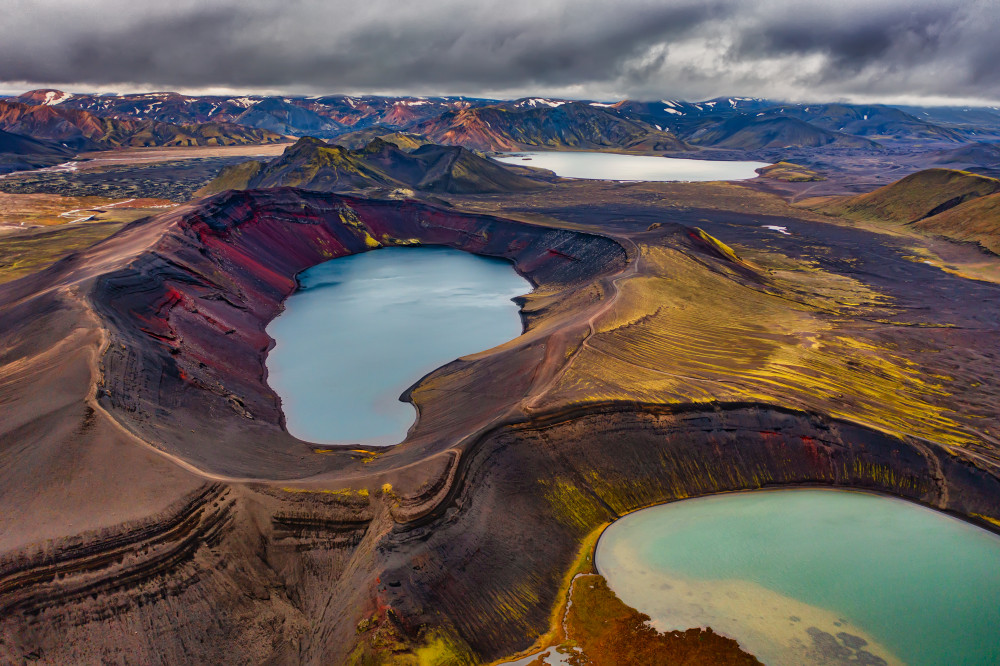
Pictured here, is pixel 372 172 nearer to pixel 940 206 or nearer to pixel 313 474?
pixel 313 474

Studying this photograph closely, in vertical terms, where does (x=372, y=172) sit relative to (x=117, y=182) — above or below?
above

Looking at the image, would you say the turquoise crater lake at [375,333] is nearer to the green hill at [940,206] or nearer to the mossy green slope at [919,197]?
A: the green hill at [940,206]

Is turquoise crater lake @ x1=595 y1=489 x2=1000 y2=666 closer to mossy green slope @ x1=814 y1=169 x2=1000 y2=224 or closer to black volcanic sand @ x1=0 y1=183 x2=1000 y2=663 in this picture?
black volcanic sand @ x1=0 y1=183 x2=1000 y2=663

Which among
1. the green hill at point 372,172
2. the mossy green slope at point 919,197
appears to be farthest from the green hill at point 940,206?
the green hill at point 372,172

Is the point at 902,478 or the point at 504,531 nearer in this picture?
the point at 504,531

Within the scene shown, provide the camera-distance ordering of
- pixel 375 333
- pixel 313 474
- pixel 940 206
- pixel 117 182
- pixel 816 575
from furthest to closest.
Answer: pixel 117 182, pixel 940 206, pixel 375 333, pixel 313 474, pixel 816 575

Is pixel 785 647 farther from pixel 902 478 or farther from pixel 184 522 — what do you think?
pixel 184 522

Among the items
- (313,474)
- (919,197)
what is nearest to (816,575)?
(313,474)

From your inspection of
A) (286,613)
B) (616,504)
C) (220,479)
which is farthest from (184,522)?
(616,504)
